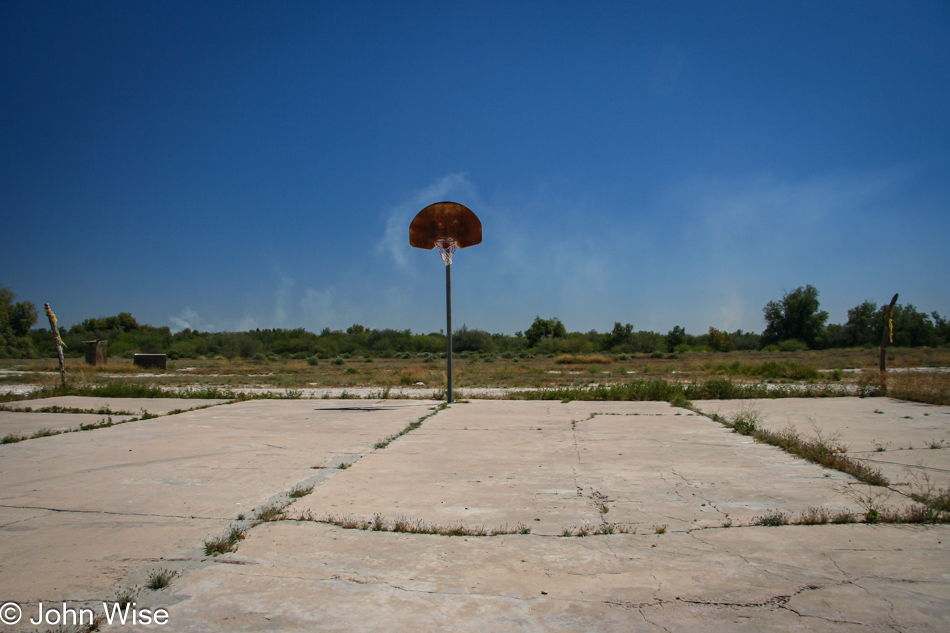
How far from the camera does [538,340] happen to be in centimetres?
7712

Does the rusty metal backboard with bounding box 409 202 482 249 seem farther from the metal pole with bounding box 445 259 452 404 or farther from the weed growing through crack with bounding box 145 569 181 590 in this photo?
the weed growing through crack with bounding box 145 569 181 590

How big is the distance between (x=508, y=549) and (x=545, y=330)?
76.9m

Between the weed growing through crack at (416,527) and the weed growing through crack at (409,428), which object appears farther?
the weed growing through crack at (409,428)

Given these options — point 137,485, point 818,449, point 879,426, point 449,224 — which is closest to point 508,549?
point 137,485

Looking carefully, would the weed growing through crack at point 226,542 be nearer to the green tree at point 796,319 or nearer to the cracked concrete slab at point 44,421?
the cracked concrete slab at point 44,421

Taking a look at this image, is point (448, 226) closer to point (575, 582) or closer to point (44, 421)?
point (44, 421)

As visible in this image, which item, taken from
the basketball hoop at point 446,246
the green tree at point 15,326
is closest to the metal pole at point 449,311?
the basketball hoop at point 446,246

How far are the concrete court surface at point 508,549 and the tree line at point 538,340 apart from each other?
50.7 metres

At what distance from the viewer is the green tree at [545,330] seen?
259 feet

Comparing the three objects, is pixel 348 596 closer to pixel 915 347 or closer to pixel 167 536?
pixel 167 536

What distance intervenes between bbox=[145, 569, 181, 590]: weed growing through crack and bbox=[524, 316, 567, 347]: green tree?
248 ft

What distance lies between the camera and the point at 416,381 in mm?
21516

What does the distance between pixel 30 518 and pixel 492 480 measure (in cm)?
345

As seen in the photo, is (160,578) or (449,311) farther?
(449,311)
